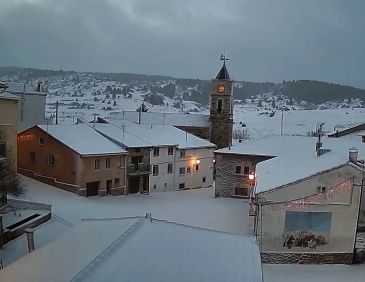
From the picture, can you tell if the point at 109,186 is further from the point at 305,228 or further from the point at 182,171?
the point at 305,228

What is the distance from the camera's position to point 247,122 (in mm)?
107625

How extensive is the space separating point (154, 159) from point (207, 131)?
62.2ft

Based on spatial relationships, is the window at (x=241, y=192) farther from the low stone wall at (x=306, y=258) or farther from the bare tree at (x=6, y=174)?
the bare tree at (x=6, y=174)


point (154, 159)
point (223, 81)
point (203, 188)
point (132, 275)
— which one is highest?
point (223, 81)

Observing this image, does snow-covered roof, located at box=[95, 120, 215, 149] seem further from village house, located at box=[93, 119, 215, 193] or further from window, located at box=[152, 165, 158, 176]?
window, located at box=[152, 165, 158, 176]

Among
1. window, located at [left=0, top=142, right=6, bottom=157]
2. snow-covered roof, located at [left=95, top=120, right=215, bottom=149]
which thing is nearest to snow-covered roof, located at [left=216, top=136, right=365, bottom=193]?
snow-covered roof, located at [left=95, top=120, right=215, bottom=149]

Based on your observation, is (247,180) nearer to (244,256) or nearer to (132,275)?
(244,256)

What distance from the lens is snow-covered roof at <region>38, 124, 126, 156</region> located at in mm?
35031

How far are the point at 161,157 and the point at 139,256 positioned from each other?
31.0 metres

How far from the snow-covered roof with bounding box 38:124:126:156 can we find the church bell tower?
72.1ft

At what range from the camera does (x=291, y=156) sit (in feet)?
100

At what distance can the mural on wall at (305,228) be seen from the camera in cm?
2136

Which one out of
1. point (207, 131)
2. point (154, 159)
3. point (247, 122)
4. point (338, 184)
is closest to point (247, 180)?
point (154, 159)

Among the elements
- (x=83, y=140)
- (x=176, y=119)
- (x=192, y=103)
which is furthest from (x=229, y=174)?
(x=192, y=103)
